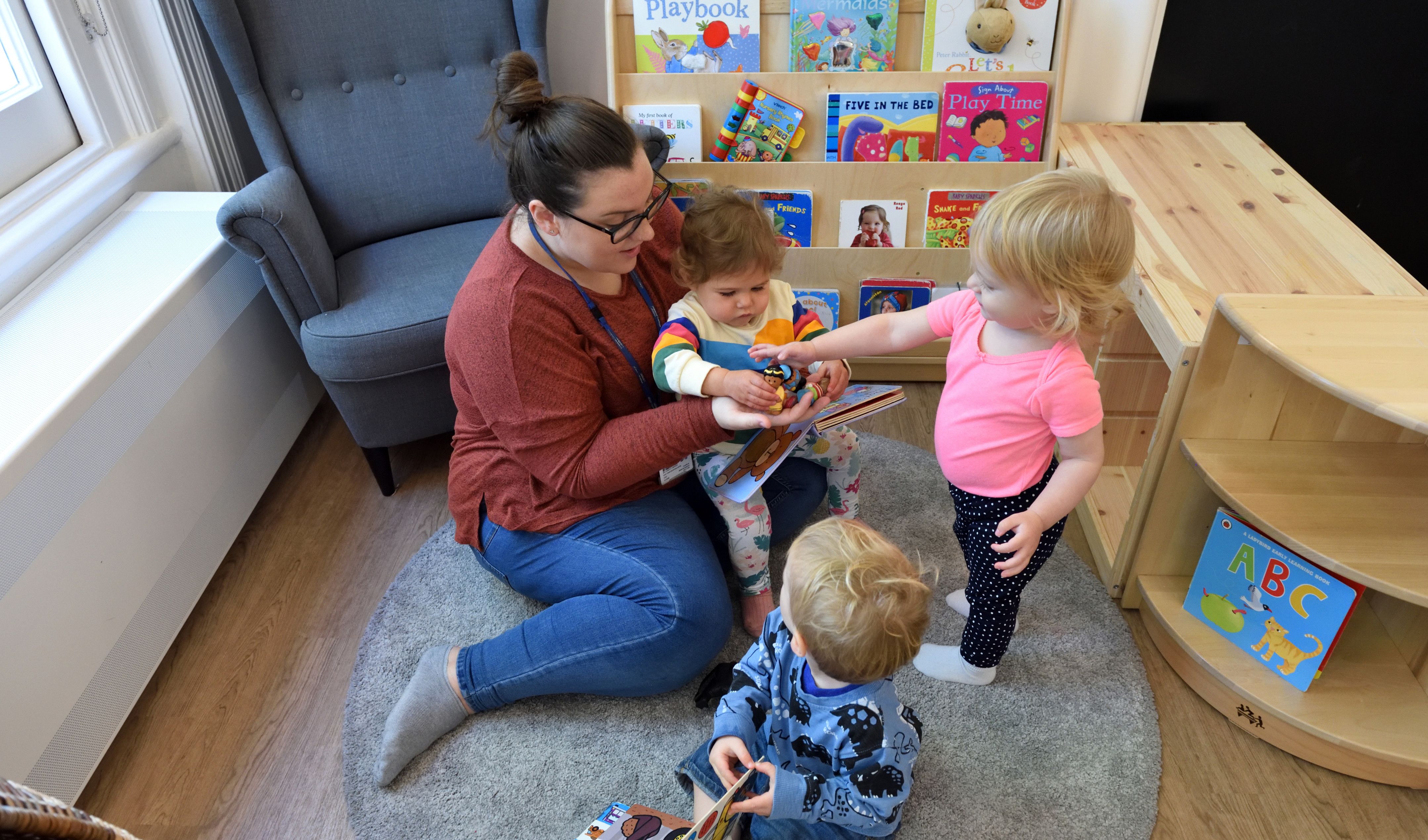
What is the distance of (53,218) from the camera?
1893mm

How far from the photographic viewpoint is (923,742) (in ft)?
5.20

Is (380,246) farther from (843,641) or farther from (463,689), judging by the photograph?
(843,641)

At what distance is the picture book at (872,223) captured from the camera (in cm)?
224

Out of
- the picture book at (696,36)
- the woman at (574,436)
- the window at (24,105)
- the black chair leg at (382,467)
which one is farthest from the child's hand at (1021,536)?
the window at (24,105)

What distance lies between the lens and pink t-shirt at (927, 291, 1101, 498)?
1.32m

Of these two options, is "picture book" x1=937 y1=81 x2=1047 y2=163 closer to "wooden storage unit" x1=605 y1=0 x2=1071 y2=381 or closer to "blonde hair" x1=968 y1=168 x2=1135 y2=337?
"wooden storage unit" x1=605 y1=0 x2=1071 y2=381

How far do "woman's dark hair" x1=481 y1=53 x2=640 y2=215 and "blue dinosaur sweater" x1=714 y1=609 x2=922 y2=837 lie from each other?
0.68 m

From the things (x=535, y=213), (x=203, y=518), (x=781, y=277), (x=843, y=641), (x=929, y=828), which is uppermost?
(x=535, y=213)

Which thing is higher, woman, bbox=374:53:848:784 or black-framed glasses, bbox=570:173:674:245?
black-framed glasses, bbox=570:173:674:245

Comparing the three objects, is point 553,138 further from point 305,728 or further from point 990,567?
point 305,728

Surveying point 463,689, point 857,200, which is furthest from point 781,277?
point 463,689

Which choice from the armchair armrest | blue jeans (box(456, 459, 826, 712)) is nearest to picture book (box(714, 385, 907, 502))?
blue jeans (box(456, 459, 826, 712))

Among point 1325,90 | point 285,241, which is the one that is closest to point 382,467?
point 285,241

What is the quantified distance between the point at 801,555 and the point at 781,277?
136cm
